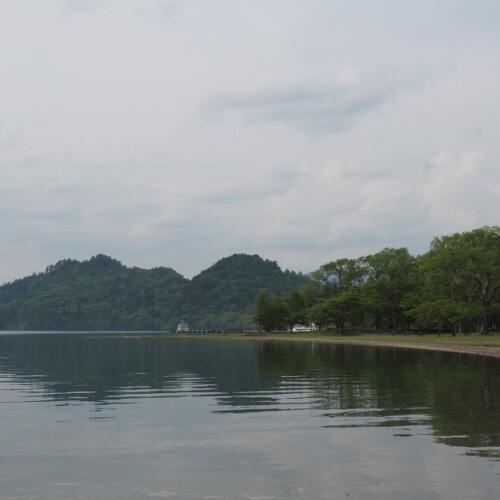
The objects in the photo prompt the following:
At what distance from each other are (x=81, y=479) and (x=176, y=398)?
21758 millimetres

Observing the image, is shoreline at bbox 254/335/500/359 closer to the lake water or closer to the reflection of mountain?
the reflection of mountain

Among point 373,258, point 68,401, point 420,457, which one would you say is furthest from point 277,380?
point 373,258

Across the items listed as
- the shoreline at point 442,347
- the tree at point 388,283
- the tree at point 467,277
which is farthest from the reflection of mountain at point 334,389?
the tree at point 388,283

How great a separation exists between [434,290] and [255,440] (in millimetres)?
130803

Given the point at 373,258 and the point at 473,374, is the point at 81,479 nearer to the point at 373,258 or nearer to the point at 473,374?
the point at 473,374

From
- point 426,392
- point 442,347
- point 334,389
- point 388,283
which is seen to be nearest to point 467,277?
point 442,347

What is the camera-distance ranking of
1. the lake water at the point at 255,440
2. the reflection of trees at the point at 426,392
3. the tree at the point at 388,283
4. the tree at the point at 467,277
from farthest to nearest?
the tree at the point at 388,283
the tree at the point at 467,277
the reflection of trees at the point at 426,392
the lake water at the point at 255,440

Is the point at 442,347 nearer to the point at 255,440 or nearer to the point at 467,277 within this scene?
the point at 467,277

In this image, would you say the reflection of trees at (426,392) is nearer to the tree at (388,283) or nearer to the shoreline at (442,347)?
the shoreline at (442,347)

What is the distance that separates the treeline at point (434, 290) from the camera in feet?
417

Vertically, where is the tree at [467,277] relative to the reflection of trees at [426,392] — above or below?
above

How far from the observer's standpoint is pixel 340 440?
Result: 26.2 metres

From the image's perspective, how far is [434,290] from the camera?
15062 centimetres

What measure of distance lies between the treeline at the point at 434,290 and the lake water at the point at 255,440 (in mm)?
80814
